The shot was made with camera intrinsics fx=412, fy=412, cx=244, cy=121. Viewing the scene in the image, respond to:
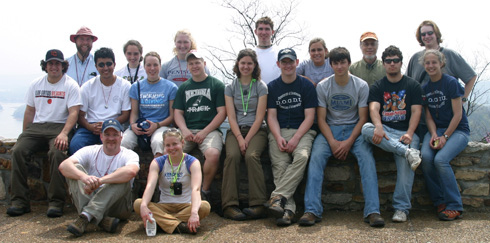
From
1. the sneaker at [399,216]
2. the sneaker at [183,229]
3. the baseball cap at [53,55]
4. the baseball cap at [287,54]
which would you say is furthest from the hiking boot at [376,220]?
the baseball cap at [53,55]

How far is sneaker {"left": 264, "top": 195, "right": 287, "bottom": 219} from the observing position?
149 inches

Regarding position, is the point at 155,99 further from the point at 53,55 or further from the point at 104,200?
the point at 104,200

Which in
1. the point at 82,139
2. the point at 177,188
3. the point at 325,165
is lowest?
the point at 177,188

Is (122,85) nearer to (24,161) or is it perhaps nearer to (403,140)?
(24,161)

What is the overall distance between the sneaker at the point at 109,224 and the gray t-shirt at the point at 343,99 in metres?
2.39

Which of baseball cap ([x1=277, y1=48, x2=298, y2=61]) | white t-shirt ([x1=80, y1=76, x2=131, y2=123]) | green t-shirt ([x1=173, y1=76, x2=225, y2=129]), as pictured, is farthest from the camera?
white t-shirt ([x1=80, y1=76, x2=131, y2=123])

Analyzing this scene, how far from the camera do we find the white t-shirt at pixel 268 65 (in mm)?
5180

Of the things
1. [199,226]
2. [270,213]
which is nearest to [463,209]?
[270,213]

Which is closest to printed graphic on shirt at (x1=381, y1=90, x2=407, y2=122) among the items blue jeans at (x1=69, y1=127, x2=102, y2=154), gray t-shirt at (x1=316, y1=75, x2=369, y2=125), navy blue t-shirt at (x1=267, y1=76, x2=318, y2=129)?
gray t-shirt at (x1=316, y1=75, x2=369, y2=125)

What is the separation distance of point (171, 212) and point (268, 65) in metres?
2.31

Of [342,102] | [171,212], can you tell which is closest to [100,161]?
[171,212]

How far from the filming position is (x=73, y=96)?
4.84 meters

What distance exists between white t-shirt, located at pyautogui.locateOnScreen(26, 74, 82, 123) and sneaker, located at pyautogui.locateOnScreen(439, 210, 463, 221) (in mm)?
4086

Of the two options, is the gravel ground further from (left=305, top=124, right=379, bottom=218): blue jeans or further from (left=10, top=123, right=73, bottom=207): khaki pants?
(left=10, top=123, right=73, bottom=207): khaki pants
